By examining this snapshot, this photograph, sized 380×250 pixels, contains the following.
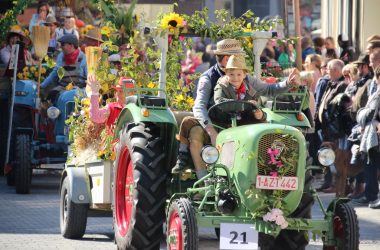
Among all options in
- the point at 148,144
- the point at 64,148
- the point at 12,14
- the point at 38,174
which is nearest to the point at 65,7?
the point at 12,14

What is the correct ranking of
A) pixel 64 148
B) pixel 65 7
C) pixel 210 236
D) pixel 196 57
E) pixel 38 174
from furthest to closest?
pixel 196 57
pixel 65 7
pixel 38 174
pixel 64 148
pixel 210 236

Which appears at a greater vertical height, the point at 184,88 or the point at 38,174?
the point at 184,88

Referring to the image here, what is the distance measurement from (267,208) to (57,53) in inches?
448

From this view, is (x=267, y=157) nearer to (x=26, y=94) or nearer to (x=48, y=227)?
(x=48, y=227)

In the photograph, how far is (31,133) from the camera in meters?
18.9

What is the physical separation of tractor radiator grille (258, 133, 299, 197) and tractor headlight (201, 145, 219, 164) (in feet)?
1.16

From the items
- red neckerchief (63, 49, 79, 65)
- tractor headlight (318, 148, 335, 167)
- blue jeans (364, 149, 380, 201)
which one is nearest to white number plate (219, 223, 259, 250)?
tractor headlight (318, 148, 335, 167)

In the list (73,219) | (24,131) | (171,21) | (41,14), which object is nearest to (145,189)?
(171,21)

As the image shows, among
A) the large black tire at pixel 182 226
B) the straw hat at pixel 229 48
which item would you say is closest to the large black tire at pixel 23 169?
the straw hat at pixel 229 48

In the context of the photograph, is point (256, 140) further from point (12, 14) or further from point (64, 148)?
point (12, 14)

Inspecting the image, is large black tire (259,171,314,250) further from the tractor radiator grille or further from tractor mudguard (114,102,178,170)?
tractor mudguard (114,102,178,170)

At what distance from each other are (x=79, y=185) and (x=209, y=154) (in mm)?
3225

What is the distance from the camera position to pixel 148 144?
449 inches

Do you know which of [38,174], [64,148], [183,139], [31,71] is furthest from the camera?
[38,174]
